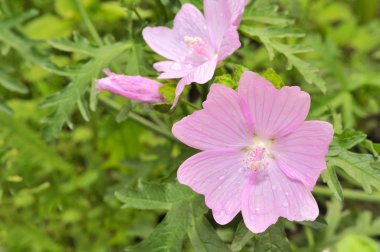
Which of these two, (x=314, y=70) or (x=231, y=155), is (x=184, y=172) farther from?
(x=314, y=70)

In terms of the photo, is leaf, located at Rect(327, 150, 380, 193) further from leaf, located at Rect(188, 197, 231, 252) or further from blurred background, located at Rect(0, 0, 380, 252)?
leaf, located at Rect(188, 197, 231, 252)

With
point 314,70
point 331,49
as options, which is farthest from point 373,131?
point 314,70

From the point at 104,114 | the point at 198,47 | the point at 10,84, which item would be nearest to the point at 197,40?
the point at 198,47

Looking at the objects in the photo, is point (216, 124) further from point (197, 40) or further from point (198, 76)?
point (197, 40)

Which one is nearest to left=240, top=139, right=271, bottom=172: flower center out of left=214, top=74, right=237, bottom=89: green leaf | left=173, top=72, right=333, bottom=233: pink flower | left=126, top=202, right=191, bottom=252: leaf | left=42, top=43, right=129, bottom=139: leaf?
left=173, top=72, right=333, bottom=233: pink flower

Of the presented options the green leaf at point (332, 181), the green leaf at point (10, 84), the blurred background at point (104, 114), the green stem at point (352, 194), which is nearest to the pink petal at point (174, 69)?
the blurred background at point (104, 114)

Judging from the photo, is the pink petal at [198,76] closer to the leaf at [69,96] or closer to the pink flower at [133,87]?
the pink flower at [133,87]
